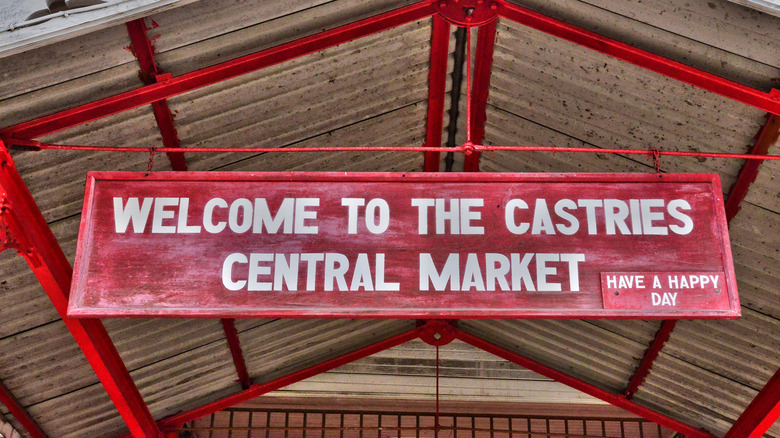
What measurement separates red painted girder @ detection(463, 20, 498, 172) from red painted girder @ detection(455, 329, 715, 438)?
4084 mm

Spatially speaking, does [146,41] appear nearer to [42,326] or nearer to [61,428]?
[42,326]

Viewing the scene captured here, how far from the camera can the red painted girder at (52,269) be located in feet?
22.6

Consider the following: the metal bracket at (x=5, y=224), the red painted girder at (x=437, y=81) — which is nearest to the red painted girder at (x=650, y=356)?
the red painted girder at (x=437, y=81)

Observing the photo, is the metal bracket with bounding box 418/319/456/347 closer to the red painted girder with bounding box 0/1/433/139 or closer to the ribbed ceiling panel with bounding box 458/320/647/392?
the ribbed ceiling panel with bounding box 458/320/647/392

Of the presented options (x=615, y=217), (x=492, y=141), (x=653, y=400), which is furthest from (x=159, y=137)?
(x=653, y=400)

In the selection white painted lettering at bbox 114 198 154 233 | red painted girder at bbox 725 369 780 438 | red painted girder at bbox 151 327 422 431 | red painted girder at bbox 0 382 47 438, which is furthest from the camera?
red painted girder at bbox 151 327 422 431

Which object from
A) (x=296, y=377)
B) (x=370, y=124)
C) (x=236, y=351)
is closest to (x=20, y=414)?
Result: (x=236, y=351)

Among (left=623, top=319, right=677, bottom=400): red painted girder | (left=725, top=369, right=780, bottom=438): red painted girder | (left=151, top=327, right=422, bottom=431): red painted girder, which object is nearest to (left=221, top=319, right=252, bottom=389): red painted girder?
(left=151, top=327, right=422, bottom=431): red painted girder

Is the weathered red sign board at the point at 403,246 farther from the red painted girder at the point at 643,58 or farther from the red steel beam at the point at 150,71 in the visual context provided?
the red painted girder at the point at 643,58

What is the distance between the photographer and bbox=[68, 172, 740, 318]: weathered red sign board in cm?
544

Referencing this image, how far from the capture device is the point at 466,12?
7.40 meters

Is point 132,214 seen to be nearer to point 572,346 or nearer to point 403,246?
point 403,246

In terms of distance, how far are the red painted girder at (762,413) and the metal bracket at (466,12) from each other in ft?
17.1

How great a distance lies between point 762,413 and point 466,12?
5992 millimetres
